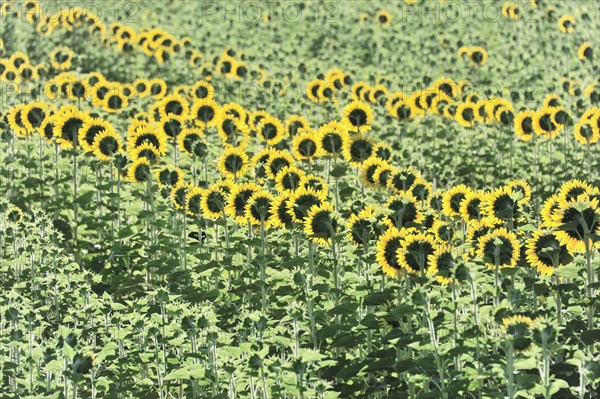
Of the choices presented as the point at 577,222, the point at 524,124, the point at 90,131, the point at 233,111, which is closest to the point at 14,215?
the point at 90,131

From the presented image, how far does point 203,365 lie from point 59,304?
228cm

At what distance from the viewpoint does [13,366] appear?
6.16 m

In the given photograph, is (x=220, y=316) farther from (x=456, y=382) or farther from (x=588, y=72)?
(x=588, y=72)

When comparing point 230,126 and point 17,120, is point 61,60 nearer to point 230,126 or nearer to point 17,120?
point 17,120

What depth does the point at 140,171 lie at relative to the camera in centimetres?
941

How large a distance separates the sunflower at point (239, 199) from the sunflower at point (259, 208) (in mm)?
123

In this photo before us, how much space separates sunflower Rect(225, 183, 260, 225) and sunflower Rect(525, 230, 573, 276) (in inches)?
89.2

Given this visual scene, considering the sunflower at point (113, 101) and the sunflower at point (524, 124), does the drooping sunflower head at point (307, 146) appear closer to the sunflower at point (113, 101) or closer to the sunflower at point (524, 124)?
the sunflower at point (524, 124)

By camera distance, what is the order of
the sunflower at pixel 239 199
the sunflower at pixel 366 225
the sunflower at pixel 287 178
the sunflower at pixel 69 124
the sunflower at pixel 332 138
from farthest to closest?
1. the sunflower at pixel 69 124
2. the sunflower at pixel 332 138
3. the sunflower at pixel 287 178
4. the sunflower at pixel 239 199
5. the sunflower at pixel 366 225

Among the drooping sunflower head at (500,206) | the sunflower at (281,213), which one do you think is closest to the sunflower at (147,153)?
the sunflower at (281,213)

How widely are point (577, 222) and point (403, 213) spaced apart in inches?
47.0

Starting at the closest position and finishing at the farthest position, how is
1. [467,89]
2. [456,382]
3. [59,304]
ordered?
1. [456,382]
2. [59,304]
3. [467,89]

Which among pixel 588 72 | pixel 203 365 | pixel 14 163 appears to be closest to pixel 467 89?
pixel 588 72

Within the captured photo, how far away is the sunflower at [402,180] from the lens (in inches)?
318
